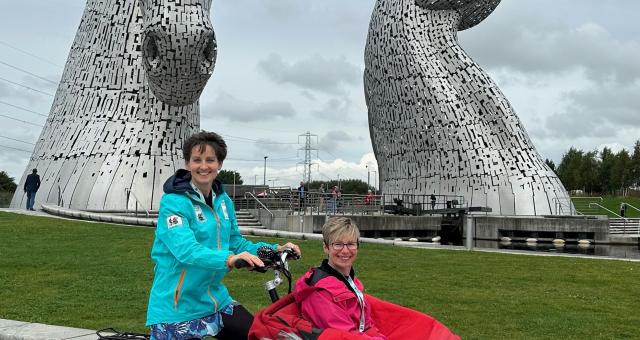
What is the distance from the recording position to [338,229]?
3088 millimetres

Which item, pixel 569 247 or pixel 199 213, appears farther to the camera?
pixel 569 247

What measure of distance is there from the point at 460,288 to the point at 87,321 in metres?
4.63

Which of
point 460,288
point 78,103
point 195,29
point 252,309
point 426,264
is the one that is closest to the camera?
point 252,309

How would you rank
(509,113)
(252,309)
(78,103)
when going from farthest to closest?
(509,113)
(78,103)
(252,309)

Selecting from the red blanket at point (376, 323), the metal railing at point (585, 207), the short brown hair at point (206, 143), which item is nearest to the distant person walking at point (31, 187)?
the short brown hair at point (206, 143)

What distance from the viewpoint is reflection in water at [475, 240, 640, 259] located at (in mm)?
18984

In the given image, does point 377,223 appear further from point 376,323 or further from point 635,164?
point 635,164

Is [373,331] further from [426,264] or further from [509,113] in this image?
[509,113]

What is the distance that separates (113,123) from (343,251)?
19.4 metres

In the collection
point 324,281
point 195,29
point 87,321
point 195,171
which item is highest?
point 195,29

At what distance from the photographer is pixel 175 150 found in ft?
69.9

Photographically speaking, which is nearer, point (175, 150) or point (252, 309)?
point (252, 309)

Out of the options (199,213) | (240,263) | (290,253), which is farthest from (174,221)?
(290,253)

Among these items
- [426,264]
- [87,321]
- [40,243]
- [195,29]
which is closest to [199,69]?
[195,29]
